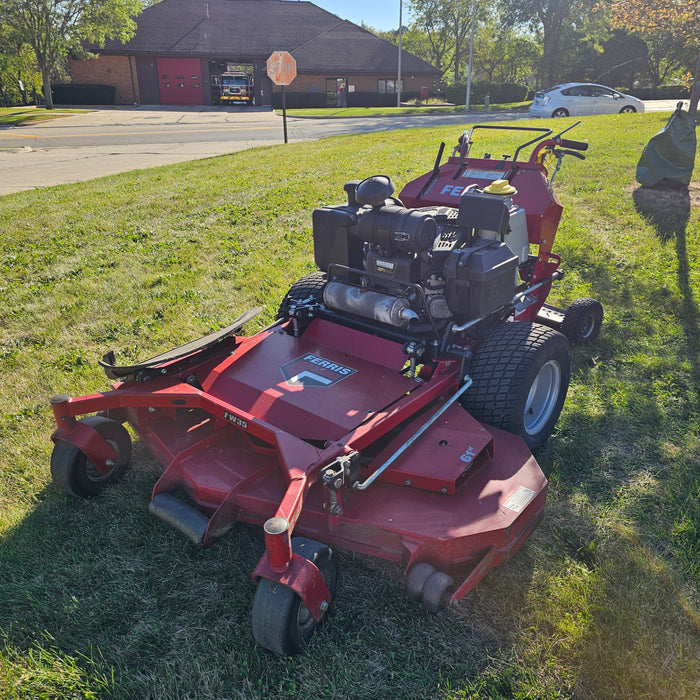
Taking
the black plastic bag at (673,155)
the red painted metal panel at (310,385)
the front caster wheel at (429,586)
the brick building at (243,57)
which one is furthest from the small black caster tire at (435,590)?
the brick building at (243,57)

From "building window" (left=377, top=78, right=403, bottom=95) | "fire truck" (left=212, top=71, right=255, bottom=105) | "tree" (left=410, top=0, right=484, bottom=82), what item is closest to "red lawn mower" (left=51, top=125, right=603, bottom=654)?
"fire truck" (left=212, top=71, right=255, bottom=105)

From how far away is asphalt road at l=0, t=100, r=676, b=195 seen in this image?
1464cm

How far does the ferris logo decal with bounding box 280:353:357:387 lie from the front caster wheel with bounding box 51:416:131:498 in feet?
3.57

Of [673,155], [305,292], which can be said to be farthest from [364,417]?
[673,155]

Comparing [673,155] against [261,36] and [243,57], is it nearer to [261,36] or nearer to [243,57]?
[243,57]

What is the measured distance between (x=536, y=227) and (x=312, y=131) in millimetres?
18664

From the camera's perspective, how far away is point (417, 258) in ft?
12.8

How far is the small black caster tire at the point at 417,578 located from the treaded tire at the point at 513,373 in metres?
1.21

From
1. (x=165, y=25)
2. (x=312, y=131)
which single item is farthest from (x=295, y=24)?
(x=312, y=131)

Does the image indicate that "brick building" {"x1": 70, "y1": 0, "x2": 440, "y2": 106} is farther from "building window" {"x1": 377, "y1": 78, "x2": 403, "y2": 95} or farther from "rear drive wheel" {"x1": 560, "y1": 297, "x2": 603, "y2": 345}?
"rear drive wheel" {"x1": 560, "y1": 297, "x2": 603, "y2": 345}

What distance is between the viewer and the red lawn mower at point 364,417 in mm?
2824

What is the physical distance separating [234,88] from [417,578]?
136ft

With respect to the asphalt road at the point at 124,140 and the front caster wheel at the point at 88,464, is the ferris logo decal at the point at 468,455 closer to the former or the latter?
the front caster wheel at the point at 88,464

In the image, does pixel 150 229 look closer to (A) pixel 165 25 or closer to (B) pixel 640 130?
(B) pixel 640 130
